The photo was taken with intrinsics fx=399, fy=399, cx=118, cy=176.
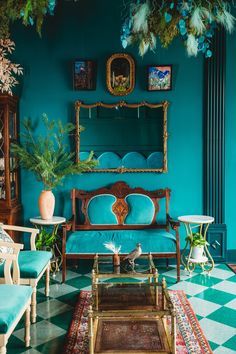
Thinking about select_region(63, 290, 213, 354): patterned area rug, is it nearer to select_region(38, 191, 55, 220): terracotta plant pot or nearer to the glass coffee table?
the glass coffee table

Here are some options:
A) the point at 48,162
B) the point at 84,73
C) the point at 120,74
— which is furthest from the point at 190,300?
the point at 84,73

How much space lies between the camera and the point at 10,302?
2697 mm

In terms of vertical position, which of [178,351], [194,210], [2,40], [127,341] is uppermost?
[2,40]

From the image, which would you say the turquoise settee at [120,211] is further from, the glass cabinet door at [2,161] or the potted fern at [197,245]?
the glass cabinet door at [2,161]

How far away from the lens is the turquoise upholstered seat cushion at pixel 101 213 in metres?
5.32

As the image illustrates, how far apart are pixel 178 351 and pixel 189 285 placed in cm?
161

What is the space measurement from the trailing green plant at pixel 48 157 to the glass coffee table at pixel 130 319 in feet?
6.00

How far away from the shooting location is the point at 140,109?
5.46m

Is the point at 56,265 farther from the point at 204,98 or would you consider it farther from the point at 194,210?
the point at 204,98

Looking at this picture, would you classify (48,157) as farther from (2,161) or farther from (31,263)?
(31,263)

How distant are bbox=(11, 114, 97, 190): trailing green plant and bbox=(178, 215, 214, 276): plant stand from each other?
143 centimetres

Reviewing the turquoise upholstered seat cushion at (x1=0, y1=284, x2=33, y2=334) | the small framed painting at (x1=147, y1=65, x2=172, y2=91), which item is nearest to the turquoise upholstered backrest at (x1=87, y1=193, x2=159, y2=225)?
the small framed painting at (x1=147, y1=65, x2=172, y2=91)

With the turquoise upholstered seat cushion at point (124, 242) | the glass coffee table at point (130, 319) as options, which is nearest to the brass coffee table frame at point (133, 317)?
the glass coffee table at point (130, 319)

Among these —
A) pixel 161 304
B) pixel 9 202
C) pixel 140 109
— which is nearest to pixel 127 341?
pixel 161 304
